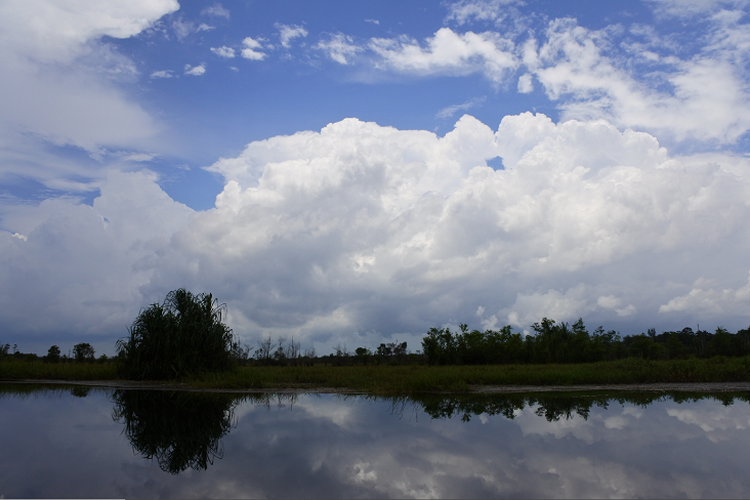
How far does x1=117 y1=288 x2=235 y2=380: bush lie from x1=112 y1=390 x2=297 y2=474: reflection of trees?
284 cm

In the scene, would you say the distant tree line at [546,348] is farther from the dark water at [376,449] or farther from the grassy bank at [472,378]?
the dark water at [376,449]

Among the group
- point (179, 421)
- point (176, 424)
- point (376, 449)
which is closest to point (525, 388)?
point (376, 449)

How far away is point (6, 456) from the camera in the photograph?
6.79m

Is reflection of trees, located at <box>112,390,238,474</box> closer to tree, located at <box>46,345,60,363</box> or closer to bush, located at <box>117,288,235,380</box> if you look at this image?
bush, located at <box>117,288,235,380</box>

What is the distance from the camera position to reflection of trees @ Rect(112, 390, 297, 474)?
22.9ft

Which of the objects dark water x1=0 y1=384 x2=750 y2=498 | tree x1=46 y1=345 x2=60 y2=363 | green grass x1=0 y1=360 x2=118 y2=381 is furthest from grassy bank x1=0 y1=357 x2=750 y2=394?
tree x1=46 y1=345 x2=60 y2=363

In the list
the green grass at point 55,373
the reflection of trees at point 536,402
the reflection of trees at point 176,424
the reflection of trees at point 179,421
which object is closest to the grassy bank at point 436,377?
the green grass at point 55,373

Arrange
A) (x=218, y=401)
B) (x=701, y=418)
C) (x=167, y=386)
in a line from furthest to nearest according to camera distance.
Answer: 1. (x=167, y=386)
2. (x=218, y=401)
3. (x=701, y=418)

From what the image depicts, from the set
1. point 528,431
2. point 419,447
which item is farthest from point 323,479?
point 528,431

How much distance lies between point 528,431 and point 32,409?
11.9m

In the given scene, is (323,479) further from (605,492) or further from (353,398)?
(353,398)

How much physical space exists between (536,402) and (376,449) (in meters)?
7.17

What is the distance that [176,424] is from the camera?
9.48 metres

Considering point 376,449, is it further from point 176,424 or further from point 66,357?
point 66,357
